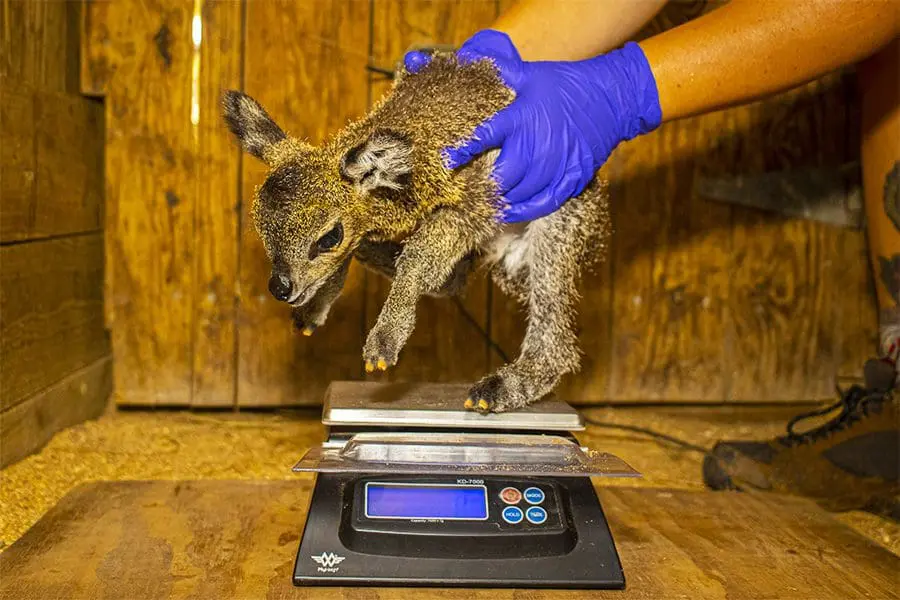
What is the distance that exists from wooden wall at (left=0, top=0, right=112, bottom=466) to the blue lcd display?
1236mm

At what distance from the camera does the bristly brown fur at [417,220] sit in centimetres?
142

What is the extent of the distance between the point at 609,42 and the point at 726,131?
1116mm

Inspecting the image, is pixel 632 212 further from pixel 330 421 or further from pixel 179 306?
pixel 330 421

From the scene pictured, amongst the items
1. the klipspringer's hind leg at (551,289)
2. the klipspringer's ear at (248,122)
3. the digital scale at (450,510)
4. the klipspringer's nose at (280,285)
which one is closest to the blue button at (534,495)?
the digital scale at (450,510)

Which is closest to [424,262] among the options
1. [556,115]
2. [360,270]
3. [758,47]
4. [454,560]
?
[556,115]

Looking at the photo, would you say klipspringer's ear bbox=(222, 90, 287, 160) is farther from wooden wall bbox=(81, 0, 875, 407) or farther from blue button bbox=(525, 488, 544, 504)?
wooden wall bbox=(81, 0, 875, 407)

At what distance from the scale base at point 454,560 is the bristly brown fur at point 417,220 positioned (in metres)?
0.29

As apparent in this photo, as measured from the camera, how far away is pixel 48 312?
2449 millimetres

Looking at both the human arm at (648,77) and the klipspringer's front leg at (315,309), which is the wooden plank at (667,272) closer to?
the human arm at (648,77)

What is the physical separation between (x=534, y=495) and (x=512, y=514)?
0.06 metres

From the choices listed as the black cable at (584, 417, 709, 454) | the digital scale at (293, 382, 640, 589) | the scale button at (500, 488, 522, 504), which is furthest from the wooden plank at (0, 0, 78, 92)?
the black cable at (584, 417, 709, 454)

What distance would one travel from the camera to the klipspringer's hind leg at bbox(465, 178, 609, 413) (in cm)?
188

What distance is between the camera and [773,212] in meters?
3.17

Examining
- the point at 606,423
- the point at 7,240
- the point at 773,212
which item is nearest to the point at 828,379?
the point at 773,212
